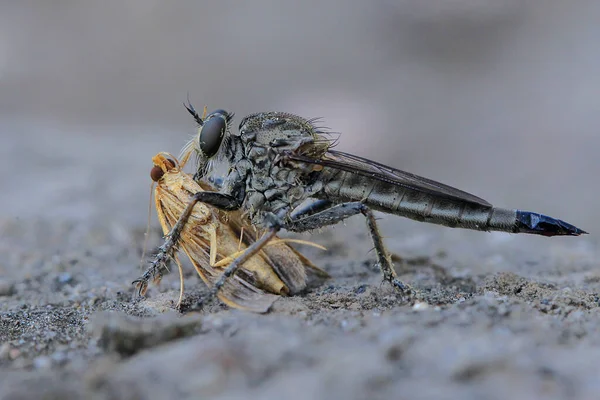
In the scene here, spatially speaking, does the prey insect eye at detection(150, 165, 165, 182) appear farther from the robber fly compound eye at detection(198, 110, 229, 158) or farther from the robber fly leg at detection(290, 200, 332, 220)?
the robber fly leg at detection(290, 200, 332, 220)

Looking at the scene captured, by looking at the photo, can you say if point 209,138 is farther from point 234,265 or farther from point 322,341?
point 322,341

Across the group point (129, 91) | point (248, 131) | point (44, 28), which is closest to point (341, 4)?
point (129, 91)

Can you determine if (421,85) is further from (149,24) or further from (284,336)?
(284,336)

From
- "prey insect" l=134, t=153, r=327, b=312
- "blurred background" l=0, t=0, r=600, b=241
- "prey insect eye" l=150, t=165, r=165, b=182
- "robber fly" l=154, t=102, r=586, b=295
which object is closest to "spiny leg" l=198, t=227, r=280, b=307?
"prey insect" l=134, t=153, r=327, b=312

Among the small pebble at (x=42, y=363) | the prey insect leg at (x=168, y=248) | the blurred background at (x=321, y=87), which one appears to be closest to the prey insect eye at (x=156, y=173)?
the prey insect leg at (x=168, y=248)

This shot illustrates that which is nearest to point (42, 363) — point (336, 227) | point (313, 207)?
point (313, 207)

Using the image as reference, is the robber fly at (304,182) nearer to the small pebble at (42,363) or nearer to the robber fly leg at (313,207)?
the robber fly leg at (313,207)
